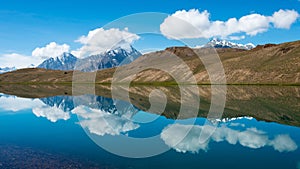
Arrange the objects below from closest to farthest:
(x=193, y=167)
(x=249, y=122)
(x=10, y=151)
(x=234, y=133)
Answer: (x=193, y=167)
(x=10, y=151)
(x=234, y=133)
(x=249, y=122)

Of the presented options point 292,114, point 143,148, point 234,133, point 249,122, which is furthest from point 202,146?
point 292,114

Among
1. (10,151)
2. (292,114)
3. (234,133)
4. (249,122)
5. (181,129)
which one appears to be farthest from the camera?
(292,114)

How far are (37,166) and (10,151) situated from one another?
26.4 feet

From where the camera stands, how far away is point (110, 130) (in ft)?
149

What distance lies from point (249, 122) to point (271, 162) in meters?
26.6

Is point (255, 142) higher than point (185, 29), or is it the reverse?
point (185, 29)

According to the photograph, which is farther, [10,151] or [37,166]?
[10,151]

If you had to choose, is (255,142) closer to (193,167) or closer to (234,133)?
(234,133)

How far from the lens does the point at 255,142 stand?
124ft

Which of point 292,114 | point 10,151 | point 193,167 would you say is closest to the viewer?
point 193,167

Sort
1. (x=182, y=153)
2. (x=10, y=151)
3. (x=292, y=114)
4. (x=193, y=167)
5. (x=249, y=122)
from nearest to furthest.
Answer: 1. (x=193, y=167)
2. (x=182, y=153)
3. (x=10, y=151)
4. (x=249, y=122)
5. (x=292, y=114)

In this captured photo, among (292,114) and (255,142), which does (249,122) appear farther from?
(255,142)

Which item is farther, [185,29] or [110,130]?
[110,130]

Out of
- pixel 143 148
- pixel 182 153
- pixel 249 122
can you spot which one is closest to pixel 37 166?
pixel 143 148
